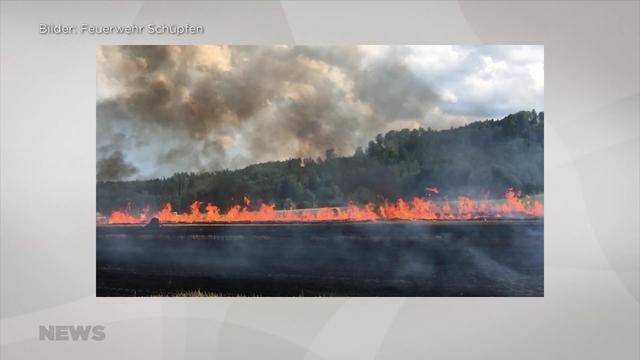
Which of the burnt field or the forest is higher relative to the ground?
the forest

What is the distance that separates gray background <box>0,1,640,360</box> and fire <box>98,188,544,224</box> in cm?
25

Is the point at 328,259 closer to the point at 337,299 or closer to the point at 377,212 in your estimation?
the point at 337,299

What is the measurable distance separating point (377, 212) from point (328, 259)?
0.45 meters

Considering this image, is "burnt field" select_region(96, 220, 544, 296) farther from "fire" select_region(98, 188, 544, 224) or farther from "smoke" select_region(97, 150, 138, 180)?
"smoke" select_region(97, 150, 138, 180)

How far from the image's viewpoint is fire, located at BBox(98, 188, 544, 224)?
5.15 meters

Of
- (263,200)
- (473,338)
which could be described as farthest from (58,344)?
(473,338)

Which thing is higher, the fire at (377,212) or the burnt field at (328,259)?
the fire at (377,212)

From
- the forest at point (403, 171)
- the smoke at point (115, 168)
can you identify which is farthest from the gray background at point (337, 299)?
the forest at point (403, 171)

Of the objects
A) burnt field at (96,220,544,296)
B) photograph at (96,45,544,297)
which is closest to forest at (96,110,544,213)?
photograph at (96,45,544,297)

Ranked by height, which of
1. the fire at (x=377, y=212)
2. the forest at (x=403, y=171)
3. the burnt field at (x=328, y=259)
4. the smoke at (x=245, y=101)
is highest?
the smoke at (x=245, y=101)

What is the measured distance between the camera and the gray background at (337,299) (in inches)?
200

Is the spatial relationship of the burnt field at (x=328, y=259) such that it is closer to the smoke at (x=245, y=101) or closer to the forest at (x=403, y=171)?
the forest at (x=403, y=171)

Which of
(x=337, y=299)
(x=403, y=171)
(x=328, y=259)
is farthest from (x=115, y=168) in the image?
(x=403, y=171)

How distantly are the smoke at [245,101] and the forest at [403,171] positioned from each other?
0.09m
